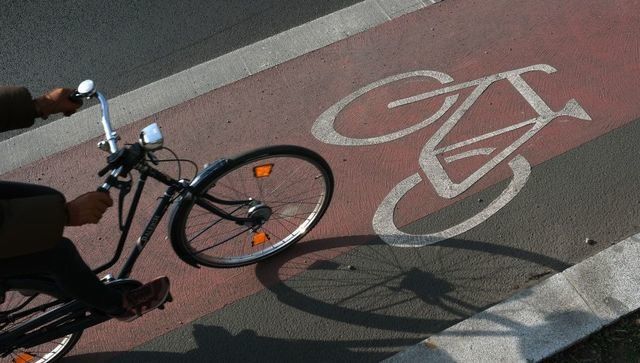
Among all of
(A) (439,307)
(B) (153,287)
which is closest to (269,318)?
(B) (153,287)

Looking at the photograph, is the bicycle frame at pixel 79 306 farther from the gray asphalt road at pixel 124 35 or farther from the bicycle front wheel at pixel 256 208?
the gray asphalt road at pixel 124 35

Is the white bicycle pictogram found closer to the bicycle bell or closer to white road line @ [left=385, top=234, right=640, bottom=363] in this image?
white road line @ [left=385, top=234, right=640, bottom=363]

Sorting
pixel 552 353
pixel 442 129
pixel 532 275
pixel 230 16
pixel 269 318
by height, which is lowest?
pixel 552 353

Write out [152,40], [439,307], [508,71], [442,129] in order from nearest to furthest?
[439,307] → [442,129] → [508,71] → [152,40]

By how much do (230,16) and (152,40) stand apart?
860 mm

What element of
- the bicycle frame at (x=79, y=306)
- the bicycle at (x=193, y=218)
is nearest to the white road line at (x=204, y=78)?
the bicycle at (x=193, y=218)

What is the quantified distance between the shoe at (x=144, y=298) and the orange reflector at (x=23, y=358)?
694 millimetres

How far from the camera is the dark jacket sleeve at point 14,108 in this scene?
3.28 metres

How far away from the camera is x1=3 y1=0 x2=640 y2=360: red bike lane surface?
4.75 metres

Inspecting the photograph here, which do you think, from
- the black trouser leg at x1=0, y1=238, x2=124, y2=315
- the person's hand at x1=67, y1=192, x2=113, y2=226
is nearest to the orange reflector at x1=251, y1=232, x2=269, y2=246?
the black trouser leg at x1=0, y1=238, x2=124, y2=315

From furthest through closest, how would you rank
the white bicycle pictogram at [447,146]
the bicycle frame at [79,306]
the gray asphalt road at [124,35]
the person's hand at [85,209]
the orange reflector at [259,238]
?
the gray asphalt road at [124,35], the white bicycle pictogram at [447,146], the orange reflector at [259,238], the bicycle frame at [79,306], the person's hand at [85,209]

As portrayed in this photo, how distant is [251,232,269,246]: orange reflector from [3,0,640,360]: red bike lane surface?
250 mm

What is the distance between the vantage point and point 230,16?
6727 millimetres

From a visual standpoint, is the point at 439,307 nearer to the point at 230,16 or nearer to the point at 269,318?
the point at 269,318
